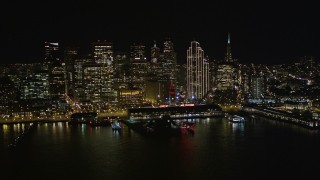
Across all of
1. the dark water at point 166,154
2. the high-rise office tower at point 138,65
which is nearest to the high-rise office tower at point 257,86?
the high-rise office tower at point 138,65

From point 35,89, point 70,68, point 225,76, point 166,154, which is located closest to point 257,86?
point 225,76

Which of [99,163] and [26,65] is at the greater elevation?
[26,65]

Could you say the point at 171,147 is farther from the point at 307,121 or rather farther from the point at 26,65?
the point at 26,65

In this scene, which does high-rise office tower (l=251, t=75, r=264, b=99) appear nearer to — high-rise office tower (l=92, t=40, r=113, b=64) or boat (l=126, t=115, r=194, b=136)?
high-rise office tower (l=92, t=40, r=113, b=64)

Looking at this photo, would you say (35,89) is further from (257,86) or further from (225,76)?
(257,86)

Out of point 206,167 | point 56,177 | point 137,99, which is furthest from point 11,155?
point 137,99

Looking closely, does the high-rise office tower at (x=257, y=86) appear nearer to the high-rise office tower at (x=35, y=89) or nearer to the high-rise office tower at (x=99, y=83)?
the high-rise office tower at (x=99, y=83)
